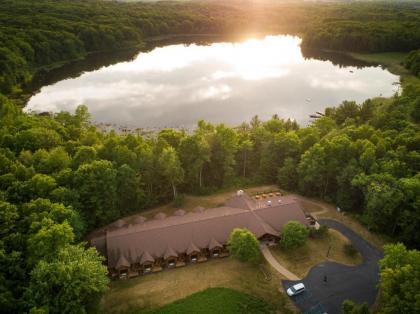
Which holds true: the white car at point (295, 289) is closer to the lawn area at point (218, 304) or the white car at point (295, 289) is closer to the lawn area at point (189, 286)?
the lawn area at point (189, 286)

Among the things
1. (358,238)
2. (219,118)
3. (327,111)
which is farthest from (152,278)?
(327,111)

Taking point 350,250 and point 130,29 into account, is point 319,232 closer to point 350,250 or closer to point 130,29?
point 350,250

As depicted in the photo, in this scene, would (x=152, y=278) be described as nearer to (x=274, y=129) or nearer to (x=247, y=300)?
(x=247, y=300)

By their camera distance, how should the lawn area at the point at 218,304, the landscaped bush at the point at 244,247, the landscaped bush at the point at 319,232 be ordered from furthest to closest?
the landscaped bush at the point at 319,232 → the landscaped bush at the point at 244,247 → the lawn area at the point at 218,304

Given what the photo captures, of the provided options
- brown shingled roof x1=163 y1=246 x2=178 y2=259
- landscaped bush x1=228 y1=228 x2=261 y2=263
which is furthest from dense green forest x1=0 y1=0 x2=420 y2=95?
landscaped bush x1=228 y1=228 x2=261 y2=263

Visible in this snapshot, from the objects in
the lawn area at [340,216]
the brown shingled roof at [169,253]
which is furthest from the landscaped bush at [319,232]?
the brown shingled roof at [169,253]

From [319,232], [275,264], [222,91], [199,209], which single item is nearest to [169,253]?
[199,209]
